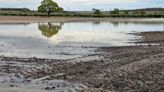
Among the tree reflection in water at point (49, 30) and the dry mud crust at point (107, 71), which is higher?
the dry mud crust at point (107, 71)

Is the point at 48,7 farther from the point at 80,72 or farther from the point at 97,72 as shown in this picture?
the point at 97,72

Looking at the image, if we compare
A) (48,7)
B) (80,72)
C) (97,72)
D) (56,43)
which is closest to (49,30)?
(56,43)

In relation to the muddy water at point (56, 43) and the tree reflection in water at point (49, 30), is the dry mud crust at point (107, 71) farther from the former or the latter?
the tree reflection in water at point (49, 30)

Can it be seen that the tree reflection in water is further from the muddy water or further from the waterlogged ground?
the waterlogged ground

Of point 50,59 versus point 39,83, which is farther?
point 50,59

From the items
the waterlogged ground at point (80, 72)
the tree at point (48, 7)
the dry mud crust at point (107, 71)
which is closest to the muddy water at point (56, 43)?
the waterlogged ground at point (80, 72)

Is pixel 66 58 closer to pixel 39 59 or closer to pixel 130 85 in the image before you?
pixel 39 59

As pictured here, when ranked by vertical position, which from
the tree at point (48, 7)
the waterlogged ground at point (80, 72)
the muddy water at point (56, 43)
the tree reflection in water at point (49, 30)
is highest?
the tree at point (48, 7)

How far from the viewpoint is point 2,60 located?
22094 mm

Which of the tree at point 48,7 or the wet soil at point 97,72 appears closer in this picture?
the wet soil at point 97,72

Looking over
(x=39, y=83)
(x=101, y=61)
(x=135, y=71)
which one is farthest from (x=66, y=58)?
(x=39, y=83)

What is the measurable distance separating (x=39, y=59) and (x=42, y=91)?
872 cm

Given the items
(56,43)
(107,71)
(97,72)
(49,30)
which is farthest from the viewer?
(49,30)

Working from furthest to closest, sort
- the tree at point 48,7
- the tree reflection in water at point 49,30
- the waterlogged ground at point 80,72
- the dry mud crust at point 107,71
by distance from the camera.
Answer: the tree at point 48,7 → the tree reflection in water at point 49,30 → the dry mud crust at point 107,71 → the waterlogged ground at point 80,72
